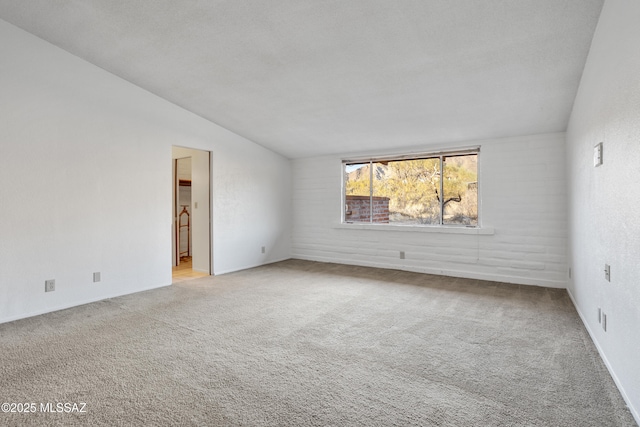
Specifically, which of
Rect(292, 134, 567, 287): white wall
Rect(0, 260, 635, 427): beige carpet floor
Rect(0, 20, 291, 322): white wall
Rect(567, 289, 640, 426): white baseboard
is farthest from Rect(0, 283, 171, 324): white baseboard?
Rect(567, 289, 640, 426): white baseboard

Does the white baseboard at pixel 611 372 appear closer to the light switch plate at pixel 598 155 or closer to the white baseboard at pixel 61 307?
the light switch plate at pixel 598 155

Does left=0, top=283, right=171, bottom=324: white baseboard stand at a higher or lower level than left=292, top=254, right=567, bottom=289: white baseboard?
lower

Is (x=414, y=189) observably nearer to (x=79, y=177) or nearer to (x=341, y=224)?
(x=341, y=224)

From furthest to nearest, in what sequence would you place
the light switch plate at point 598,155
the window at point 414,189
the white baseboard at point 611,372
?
the window at point 414,189, the light switch plate at point 598,155, the white baseboard at point 611,372

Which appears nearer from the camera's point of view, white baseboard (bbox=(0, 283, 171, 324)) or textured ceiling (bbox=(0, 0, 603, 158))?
textured ceiling (bbox=(0, 0, 603, 158))

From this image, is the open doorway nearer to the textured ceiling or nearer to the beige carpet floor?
the textured ceiling

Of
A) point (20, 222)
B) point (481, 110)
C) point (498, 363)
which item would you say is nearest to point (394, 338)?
point (498, 363)

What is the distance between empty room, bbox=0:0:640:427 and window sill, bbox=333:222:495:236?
0.03 meters

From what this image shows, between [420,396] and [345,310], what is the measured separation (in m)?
1.67

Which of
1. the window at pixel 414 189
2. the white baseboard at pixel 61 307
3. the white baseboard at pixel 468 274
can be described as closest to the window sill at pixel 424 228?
the window at pixel 414 189

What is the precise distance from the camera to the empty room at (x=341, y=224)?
201 centimetres

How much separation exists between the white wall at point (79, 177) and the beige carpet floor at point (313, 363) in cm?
47

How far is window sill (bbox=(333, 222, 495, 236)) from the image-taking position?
5037 mm

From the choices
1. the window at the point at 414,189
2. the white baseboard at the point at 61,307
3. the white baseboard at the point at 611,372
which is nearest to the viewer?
the white baseboard at the point at 611,372
